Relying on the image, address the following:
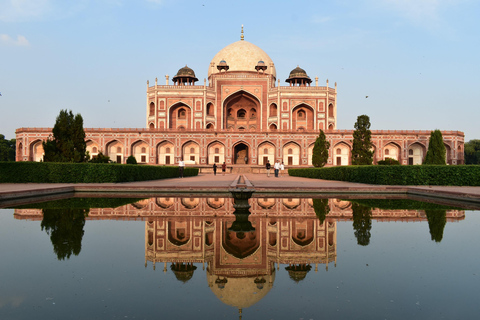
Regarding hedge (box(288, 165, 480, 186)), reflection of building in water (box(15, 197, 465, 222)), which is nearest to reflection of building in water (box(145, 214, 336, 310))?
reflection of building in water (box(15, 197, 465, 222))

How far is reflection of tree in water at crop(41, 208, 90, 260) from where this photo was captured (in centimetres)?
371

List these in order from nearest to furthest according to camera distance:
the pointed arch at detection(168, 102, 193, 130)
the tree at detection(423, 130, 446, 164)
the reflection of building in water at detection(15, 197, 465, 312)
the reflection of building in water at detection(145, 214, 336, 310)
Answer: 1. the reflection of building in water at detection(145, 214, 336, 310)
2. the reflection of building in water at detection(15, 197, 465, 312)
3. the tree at detection(423, 130, 446, 164)
4. the pointed arch at detection(168, 102, 193, 130)

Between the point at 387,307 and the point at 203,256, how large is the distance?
1.65 meters

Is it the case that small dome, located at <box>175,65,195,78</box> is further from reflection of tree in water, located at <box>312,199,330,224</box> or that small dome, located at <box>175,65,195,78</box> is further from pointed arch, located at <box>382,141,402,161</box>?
reflection of tree in water, located at <box>312,199,330,224</box>

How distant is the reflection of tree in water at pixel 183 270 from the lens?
2869 millimetres

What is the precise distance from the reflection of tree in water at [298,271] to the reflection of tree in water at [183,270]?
0.75 metres

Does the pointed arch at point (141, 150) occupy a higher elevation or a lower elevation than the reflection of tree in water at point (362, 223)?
higher

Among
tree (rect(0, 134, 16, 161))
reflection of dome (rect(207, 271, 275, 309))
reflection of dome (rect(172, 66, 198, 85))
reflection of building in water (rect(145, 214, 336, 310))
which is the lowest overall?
reflection of dome (rect(207, 271, 275, 309))

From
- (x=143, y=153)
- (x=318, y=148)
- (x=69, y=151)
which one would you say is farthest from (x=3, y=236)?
(x=143, y=153)

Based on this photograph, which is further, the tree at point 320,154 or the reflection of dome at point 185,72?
the reflection of dome at point 185,72

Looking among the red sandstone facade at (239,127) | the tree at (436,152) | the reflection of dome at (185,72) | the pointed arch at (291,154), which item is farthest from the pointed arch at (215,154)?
the tree at (436,152)

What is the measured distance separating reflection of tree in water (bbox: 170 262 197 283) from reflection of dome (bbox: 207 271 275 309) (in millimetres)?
163

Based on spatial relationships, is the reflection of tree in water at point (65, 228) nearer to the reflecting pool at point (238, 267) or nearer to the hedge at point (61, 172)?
the reflecting pool at point (238, 267)

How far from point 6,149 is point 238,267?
164ft
